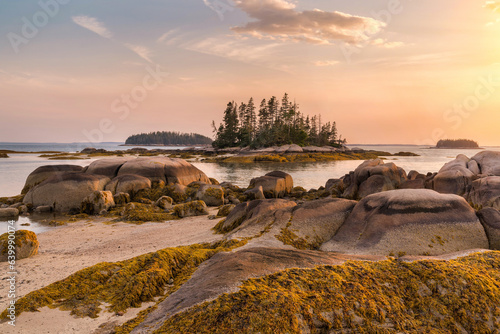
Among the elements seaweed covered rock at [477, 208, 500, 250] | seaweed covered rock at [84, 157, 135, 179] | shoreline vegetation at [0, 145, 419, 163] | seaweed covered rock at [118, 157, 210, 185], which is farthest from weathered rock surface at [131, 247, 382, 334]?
shoreline vegetation at [0, 145, 419, 163]

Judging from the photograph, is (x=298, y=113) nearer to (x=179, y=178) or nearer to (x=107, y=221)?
(x=179, y=178)

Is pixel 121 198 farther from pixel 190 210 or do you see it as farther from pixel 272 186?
pixel 272 186

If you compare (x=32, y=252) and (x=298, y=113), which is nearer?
(x=32, y=252)

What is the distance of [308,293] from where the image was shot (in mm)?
4277

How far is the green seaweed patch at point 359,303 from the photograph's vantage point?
3.81 m

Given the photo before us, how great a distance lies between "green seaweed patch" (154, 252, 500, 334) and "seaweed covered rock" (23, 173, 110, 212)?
57.0ft

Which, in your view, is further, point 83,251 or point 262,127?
point 262,127

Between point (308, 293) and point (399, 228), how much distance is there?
15.6 feet

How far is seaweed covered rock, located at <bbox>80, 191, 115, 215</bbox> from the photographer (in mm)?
17484

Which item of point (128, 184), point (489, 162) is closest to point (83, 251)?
point (128, 184)

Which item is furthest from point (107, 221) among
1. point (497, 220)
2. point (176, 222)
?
point (497, 220)

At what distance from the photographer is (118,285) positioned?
634 cm

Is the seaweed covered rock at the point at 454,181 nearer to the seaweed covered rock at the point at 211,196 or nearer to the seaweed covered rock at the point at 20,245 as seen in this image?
the seaweed covered rock at the point at 211,196

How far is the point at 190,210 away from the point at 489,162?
918 inches
